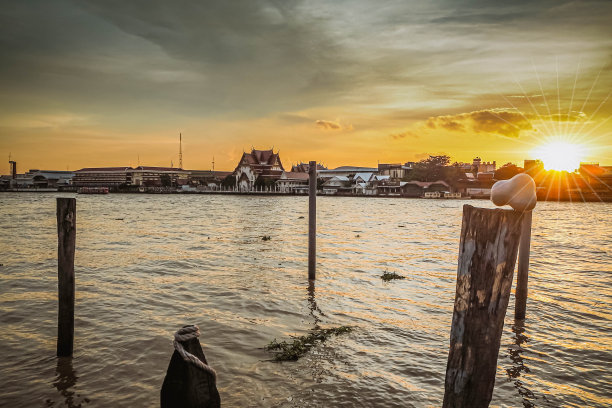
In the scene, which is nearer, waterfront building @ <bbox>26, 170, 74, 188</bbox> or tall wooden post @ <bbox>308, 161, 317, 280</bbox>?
tall wooden post @ <bbox>308, 161, 317, 280</bbox>

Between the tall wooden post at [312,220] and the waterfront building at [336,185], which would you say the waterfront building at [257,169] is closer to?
the waterfront building at [336,185]

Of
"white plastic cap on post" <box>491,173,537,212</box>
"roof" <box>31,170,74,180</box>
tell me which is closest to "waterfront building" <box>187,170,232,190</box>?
"roof" <box>31,170,74,180</box>

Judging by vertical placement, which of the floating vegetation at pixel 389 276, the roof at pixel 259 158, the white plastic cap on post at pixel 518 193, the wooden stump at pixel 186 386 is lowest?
the floating vegetation at pixel 389 276

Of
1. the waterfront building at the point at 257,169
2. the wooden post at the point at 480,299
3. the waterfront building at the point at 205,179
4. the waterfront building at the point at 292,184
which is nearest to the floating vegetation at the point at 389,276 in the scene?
the wooden post at the point at 480,299

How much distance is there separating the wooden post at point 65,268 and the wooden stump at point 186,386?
293 cm

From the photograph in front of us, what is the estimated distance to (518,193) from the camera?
2.86 m

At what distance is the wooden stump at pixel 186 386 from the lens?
121 inches

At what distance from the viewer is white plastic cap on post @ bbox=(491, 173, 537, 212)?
9.15 feet

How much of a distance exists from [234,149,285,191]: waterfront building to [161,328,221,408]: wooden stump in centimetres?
11516

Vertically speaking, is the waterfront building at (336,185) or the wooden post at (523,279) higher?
the waterfront building at (336,185)

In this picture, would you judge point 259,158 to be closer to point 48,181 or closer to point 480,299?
point 48,181

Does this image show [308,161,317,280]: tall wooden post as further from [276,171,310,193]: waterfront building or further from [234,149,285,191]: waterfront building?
[234,149,285,191]: waterfront building

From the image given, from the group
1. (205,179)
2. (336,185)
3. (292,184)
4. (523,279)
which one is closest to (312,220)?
(523,279)

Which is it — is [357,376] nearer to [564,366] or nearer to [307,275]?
[564,366]
